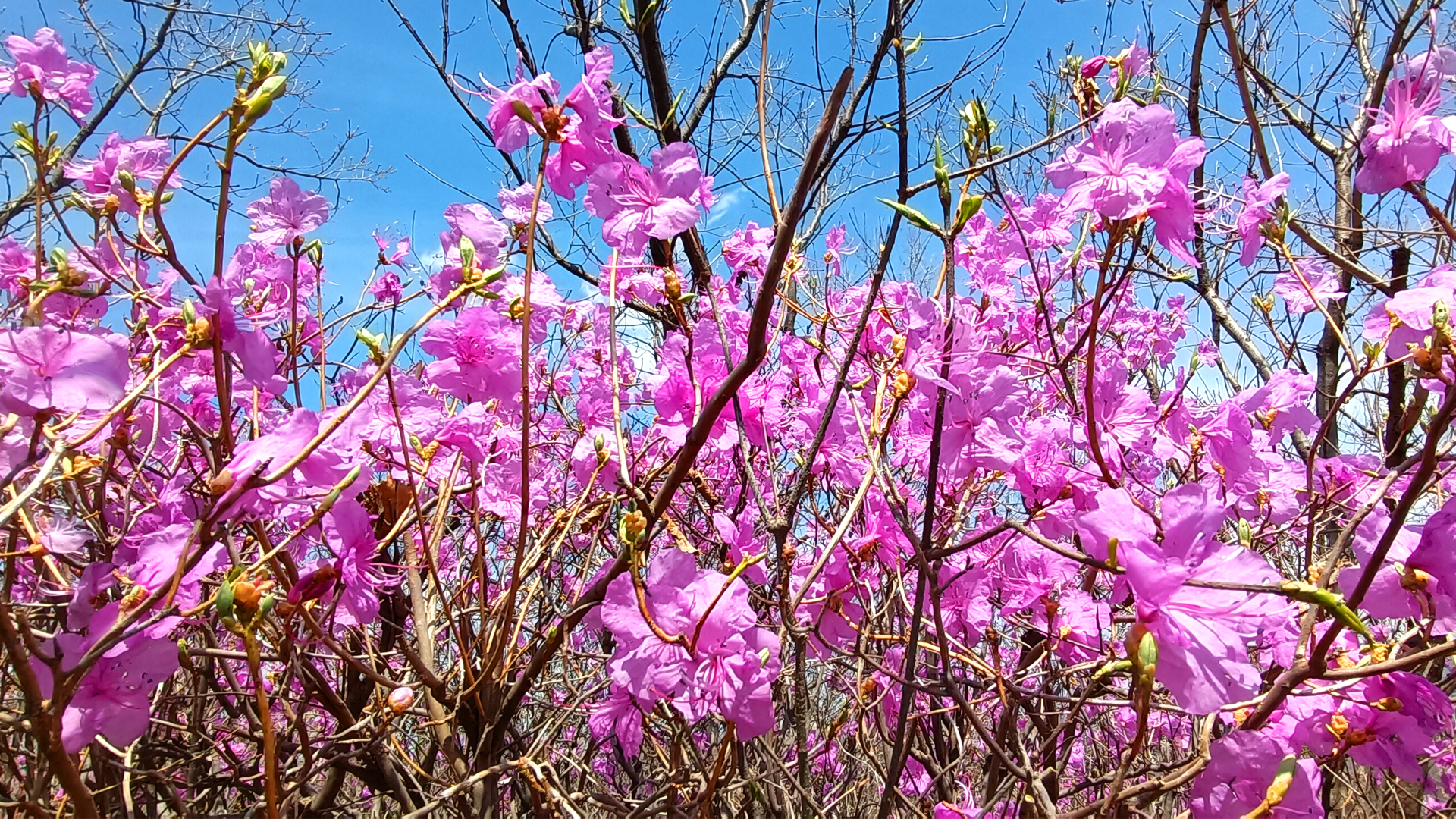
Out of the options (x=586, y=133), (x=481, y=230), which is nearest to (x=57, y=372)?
(x=481, y=230)

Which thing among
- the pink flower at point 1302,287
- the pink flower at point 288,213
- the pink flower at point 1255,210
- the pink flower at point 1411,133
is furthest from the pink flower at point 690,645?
the pink flower at point 1302,287

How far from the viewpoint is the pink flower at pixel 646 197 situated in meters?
1.30

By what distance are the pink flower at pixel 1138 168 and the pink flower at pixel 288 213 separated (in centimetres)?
145

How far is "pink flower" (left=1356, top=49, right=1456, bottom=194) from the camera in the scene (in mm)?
1456

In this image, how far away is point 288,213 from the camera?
1704mm

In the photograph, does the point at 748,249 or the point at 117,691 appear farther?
the point at 748,249

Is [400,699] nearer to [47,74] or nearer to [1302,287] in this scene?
[47,74]

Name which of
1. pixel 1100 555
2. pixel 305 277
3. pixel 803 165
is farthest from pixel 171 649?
pixel 305 277

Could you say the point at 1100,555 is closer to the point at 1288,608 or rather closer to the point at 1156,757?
the point at 1288,608

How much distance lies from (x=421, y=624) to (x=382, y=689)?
0.20 meters

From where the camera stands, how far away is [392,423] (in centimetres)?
154

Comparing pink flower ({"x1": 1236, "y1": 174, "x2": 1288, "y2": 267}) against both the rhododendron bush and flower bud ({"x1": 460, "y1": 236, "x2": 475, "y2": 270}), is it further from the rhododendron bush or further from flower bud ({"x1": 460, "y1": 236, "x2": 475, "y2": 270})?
flower bud ({"x1": 460, "y1": 236, "x2": 475, "y2": 270})

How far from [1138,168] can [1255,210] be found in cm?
62

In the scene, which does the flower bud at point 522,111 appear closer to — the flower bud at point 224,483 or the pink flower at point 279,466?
the pink flower at point 279,466
